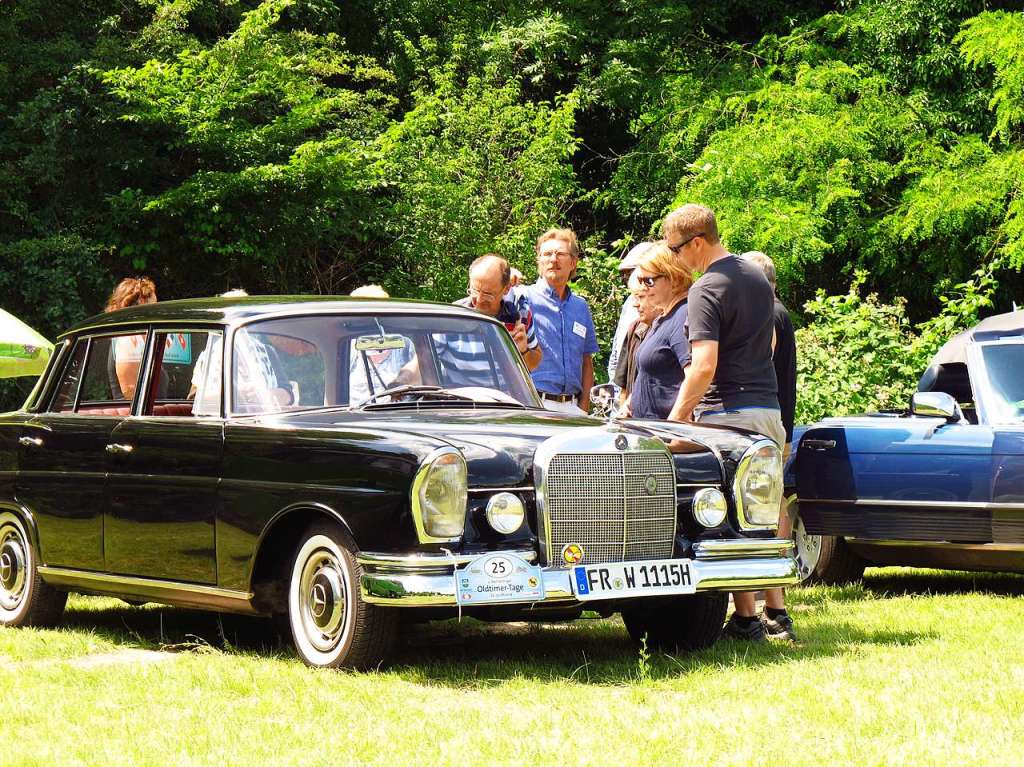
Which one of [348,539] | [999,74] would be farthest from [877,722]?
[999,74]

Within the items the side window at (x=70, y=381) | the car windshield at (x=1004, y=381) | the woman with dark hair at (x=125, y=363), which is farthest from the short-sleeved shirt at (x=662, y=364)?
the side window at (x=70, y=381)

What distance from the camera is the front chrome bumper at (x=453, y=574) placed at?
5.96 meters

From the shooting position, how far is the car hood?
625 centimetres

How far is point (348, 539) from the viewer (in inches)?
246

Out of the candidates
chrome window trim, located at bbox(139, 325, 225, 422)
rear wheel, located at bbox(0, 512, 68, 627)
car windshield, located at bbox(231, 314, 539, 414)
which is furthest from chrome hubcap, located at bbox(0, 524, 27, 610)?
car windshield, located at bbox(231, 314, 539, 414)

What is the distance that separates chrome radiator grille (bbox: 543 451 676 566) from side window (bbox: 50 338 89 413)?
10.8 ft

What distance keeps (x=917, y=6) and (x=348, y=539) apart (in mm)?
18961

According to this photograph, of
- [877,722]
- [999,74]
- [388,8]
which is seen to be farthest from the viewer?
[388,8]

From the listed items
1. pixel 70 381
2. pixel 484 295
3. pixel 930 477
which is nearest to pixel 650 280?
Result: pixel 484 295

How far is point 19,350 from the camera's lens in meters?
11.3

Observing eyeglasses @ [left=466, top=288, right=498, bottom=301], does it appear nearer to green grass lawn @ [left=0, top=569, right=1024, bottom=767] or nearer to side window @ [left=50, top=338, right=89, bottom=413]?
green grass lawn @ [left=0, top=569, right=1024, bottom=767]

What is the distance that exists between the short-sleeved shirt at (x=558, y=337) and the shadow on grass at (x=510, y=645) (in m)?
1.80

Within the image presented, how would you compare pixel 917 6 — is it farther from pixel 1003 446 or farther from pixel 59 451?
pixel 59 451

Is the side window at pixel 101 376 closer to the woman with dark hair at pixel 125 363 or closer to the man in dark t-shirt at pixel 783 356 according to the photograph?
the woman with dark hair at pixel 125 363
